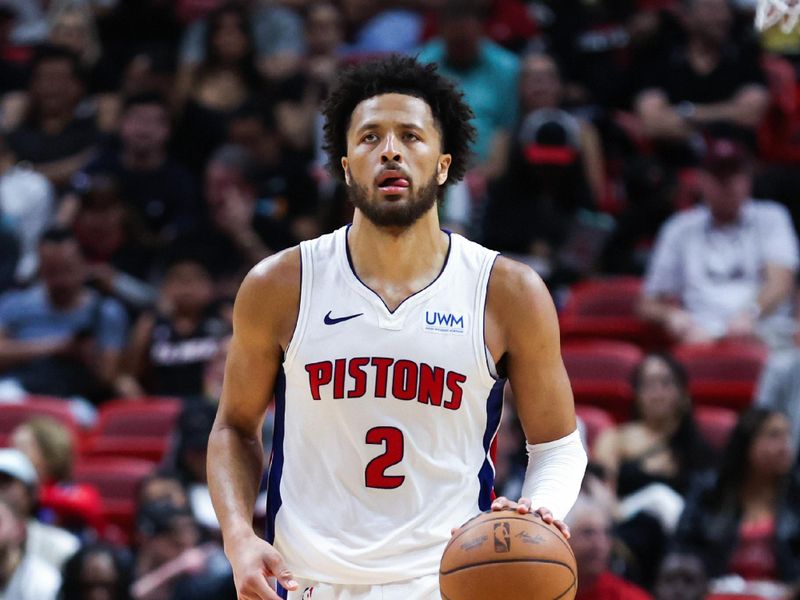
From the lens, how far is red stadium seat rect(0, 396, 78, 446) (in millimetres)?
8617

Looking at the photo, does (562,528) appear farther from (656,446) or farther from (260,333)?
(656,446)

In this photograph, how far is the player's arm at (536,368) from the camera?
4.09 m

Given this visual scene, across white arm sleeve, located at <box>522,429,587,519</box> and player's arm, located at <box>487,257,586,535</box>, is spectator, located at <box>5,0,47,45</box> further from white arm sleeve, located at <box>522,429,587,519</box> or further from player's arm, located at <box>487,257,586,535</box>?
white arm sleeve, located at <box>522,429,587,519</box>

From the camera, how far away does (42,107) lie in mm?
11398

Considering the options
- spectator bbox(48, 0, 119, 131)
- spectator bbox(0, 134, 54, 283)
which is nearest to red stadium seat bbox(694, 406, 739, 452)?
spectator bbox(0, 134, 54, 283)

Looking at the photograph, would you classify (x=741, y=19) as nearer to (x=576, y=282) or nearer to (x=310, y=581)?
(x=576, y=282)

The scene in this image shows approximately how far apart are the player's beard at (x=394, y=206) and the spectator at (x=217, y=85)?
22.9 feet

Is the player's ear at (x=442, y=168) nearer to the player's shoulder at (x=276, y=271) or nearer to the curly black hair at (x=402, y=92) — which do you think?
the curly black hair at (x=402, y=92)

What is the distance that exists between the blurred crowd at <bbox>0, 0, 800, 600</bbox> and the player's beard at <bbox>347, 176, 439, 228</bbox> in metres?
2.53

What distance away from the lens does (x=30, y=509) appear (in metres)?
7.30

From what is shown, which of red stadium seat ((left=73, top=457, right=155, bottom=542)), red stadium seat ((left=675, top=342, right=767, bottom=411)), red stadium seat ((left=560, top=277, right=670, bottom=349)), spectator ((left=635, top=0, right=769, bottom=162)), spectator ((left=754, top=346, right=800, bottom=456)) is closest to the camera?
spectator ((left=754, top=346, right=800, bottom=456))

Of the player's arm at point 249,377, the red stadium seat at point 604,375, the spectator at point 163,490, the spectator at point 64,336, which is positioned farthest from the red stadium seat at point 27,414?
the player's arm at point 249,377

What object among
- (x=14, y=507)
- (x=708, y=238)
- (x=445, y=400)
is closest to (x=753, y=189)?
(x=708, y=238)

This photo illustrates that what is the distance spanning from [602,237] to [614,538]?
3.12 meters
